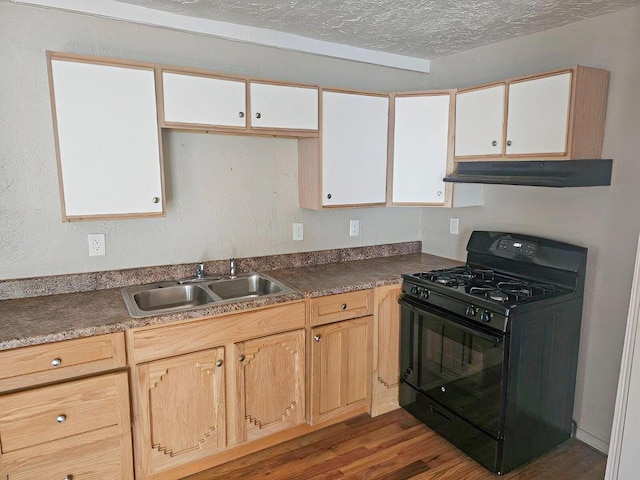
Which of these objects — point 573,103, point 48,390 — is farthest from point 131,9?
point 573,103

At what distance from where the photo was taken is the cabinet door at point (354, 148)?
104 inches

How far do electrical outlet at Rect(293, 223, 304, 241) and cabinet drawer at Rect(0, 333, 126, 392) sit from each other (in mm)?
1321

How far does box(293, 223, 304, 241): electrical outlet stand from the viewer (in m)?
2.88

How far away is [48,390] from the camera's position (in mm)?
1716

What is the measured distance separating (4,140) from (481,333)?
2522 millimetres

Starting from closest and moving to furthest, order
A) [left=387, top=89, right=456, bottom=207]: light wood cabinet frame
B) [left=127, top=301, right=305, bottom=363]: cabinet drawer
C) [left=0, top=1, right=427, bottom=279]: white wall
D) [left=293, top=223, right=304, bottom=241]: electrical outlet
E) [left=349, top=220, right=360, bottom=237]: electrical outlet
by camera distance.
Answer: [left=127, top=301, right=305, bottom=363]: cabinet drawer
[left=0, top=1, right=427, bottom=279]: white wall
[left=387, top=89, right=456, bottom=207]: light wood cabinet frame
[left=293, top=223, right=304, bottom=241]: electrical outlet
[left=349, top=220, right=360, bottom=237]: electrical outlet

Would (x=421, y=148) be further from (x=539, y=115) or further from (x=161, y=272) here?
(x=161, y=272)

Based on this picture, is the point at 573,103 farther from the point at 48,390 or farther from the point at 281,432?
the point at 48,390

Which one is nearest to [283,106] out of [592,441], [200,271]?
[200,271]

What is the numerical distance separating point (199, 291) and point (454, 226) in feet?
6.16

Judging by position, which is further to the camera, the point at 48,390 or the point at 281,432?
the point at 281,432

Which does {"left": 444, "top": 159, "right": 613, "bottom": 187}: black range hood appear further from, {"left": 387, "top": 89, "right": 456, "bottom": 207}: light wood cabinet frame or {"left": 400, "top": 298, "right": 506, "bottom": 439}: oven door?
{"left": 400, "top": 298, "right": 506, "bottom": 439}: oven door

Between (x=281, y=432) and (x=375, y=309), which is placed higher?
(x=375, y=309)

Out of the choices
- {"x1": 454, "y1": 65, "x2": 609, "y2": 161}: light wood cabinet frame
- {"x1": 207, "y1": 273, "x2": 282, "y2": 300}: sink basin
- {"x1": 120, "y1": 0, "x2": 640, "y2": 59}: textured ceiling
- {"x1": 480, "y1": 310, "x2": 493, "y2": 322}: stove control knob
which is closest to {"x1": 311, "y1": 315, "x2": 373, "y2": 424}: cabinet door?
{"x1": 207, "y1": 273, "x2": 282, "y2": 300}: sink basin
